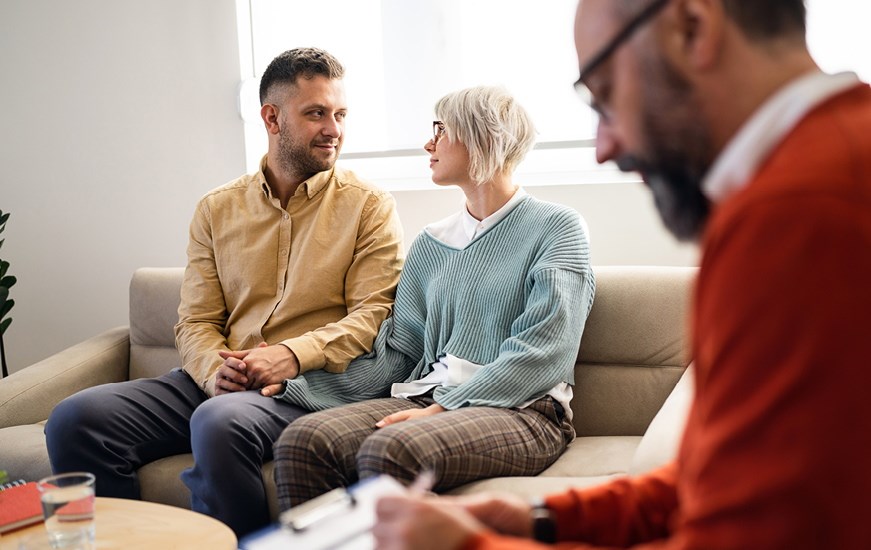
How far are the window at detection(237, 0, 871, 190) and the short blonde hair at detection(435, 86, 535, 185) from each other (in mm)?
495

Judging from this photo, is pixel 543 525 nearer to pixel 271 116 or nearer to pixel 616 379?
pixel 616 379

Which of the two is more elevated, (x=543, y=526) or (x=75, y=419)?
(x=543, y=526)

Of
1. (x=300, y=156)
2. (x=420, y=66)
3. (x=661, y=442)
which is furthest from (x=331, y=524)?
(x=420, y=66)

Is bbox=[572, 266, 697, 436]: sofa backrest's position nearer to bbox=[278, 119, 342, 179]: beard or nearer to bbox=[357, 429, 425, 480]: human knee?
bbox=[357, 429, 425, 480]: human knee

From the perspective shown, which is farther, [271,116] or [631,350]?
[271,116]

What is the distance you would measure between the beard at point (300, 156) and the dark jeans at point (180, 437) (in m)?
0.71

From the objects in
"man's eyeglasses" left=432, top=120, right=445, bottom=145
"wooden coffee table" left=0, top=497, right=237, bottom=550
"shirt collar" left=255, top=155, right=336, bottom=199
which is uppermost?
"man's eyeglasses" left=432, top=120, right=445, bottom=145

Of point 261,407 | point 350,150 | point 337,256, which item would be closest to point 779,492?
point 261,407

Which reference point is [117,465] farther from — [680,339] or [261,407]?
[680,339]

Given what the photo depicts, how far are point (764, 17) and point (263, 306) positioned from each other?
2181 millimetres

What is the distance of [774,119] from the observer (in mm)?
767

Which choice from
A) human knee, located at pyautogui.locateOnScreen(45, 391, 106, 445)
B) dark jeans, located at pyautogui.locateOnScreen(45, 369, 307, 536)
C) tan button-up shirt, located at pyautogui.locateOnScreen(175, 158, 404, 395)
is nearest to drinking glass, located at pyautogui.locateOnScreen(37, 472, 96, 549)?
dark jeans, located at pyautogui.locateOnScreen(45, 369, 307, 536)

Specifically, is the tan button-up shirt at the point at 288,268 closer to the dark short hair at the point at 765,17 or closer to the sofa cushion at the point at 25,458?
the sofa cushion at the point at 25,458

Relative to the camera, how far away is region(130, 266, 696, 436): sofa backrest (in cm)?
252
